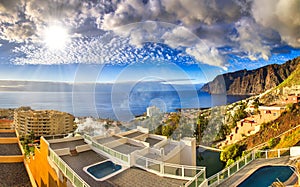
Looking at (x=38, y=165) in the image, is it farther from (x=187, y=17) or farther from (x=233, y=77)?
(x=233, y=77)

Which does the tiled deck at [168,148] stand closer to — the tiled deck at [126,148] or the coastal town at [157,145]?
the coastal town at [157,145]

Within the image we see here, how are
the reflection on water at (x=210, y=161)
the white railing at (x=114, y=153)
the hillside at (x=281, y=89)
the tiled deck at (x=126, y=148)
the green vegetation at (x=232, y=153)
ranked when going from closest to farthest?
the white railing at (x=114, y=153), the tiled deck at (x=126, y=148), the reflection on water at (x=210, y=161), the green vegetation at (x=232, y=153), the hillside at (x=281, y=89)

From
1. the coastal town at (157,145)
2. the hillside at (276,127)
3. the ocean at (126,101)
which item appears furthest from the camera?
the hillside at (276,127)

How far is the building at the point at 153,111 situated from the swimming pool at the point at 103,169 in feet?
21.0

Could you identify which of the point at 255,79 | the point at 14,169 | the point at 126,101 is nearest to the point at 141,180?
the point at 14,169

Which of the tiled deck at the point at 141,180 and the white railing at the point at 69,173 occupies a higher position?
the white railing at the point at 69,173

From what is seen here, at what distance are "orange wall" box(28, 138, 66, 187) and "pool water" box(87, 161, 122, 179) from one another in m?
0.50

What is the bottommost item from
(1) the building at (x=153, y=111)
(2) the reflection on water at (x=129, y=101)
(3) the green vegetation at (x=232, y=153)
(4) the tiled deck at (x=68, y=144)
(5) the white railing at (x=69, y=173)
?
(3) the green vegetation at (x=232, y=153)

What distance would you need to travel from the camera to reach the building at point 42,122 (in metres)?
20.4

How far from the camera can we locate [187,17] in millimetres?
9828

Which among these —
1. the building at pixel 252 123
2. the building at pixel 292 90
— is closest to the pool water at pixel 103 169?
the building at pixel 252 123

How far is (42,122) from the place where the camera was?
68.3 feet

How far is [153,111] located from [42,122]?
48.3 feet

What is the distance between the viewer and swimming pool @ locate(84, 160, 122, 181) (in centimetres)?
337
